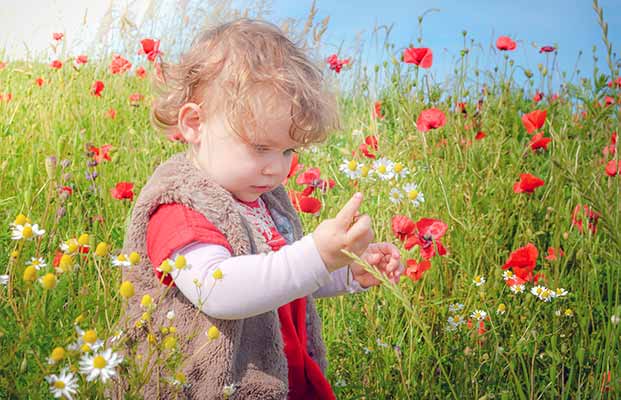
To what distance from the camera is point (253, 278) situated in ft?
4.18

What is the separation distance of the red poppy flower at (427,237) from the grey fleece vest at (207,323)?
1.68 ft

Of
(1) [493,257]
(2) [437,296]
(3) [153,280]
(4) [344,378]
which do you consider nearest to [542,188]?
(1) [493,257]

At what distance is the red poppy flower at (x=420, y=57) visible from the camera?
8.52 feet

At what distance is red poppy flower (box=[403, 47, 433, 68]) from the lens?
260 cm

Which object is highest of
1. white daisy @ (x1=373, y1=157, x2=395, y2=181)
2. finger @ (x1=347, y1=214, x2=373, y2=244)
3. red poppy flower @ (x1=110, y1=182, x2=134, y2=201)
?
finger @ (x1=347, y1=214, x2=373, y2=244)

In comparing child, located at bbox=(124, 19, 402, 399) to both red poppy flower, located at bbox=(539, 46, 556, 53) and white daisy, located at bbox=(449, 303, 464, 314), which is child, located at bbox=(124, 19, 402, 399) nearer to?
white daisy, located at bbox=(449, 303, 464, 314)

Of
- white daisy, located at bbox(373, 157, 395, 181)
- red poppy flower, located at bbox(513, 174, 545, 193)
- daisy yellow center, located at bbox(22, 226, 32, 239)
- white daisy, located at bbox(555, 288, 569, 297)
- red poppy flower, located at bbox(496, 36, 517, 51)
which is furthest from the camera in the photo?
red poppy flower, located at bbox(496, 36, 517, 51)

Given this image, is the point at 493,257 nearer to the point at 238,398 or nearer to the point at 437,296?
the point at 437,296

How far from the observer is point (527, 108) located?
13.0 feet

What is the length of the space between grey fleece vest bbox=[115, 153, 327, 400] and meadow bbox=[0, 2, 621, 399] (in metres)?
0.04

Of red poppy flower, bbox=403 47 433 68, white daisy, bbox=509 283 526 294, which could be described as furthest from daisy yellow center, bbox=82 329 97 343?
red poppy flower, bbox=403 47 433 68

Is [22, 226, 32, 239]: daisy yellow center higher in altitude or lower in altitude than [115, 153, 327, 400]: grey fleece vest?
higher

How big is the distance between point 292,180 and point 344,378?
121 centimetres

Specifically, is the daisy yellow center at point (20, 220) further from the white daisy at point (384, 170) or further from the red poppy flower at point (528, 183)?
the red poppy flower at point (528, 183)
